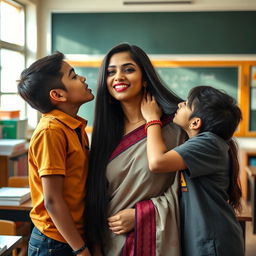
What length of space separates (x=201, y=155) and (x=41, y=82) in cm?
61

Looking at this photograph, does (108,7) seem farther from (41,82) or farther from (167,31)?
(41,82)

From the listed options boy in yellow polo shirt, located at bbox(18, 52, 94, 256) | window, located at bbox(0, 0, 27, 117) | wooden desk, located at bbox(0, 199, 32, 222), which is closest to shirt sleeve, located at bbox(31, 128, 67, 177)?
boy in yellow polo shirt, located at bbox(18, 52, 94, 256)

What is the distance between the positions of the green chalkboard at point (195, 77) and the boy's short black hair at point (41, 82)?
136 inches

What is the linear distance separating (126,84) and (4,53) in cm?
326

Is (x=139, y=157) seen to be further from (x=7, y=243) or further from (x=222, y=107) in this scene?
(x=7, y=243)

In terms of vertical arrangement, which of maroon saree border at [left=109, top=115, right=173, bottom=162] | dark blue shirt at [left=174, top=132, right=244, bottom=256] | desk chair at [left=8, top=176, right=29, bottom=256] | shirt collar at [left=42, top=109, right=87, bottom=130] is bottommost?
desk chair at [left=8, top=176, right=29, bottom=256]

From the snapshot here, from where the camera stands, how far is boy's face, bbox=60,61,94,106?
4.83 ft

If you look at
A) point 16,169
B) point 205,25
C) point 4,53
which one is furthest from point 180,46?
point 16,169

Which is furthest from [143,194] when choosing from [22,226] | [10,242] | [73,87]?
[22,226]

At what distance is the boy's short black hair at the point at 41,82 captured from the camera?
1.40m

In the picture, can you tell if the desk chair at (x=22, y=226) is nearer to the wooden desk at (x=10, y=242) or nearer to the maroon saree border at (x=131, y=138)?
the wooden desk at (x=10, y=242)

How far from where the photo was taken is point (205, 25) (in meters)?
4.86

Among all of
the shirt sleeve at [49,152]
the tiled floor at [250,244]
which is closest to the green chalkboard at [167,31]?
the tiled floor at [250,244]

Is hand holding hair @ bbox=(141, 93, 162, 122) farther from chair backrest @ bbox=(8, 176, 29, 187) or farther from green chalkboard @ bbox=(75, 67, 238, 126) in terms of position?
green chalkboard @ bbox=(75, 67, 238, 126)
